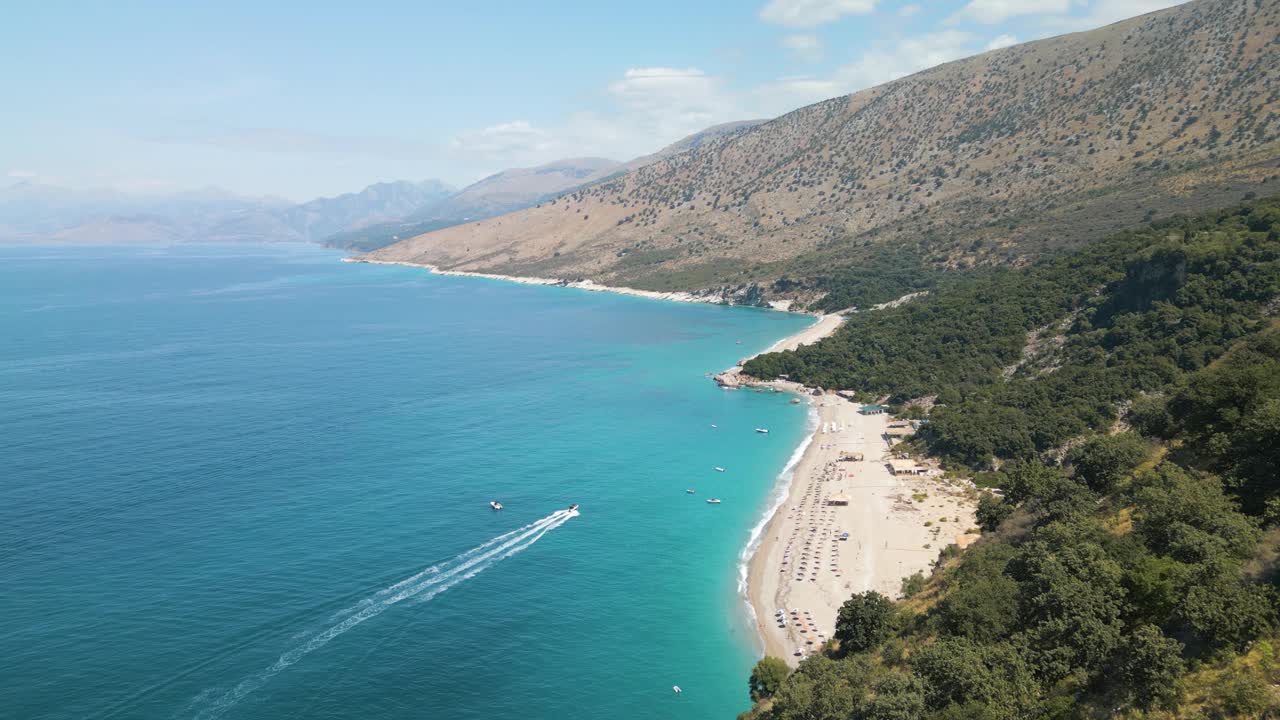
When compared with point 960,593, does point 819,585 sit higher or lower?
lower

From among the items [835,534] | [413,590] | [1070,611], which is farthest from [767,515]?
[1070,611]

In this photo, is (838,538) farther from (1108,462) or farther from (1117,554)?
(1117,554)

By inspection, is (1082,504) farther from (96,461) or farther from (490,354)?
(490,354)

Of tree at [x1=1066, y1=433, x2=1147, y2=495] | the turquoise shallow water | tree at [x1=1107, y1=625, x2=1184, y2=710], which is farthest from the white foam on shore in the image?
tree at [x1=1107, y1=625, x2=1184, y2=710]

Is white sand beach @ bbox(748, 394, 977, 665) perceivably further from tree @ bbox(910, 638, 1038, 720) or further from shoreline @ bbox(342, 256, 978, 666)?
tree @ bbox(910, 638, 1038, 720)

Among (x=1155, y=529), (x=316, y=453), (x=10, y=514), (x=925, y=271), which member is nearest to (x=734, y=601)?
(x=1155, y=529)

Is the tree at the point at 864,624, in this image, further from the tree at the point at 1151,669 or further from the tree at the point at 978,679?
the tree at the point at 1151,669
